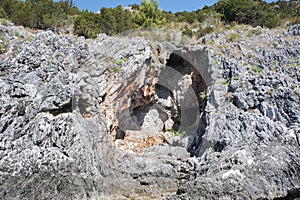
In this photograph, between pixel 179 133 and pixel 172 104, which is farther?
pixel 172 104

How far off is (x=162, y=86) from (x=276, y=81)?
7.97 metres

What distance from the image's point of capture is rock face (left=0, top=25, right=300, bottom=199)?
9.79 m

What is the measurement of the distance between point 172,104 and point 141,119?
100 inches

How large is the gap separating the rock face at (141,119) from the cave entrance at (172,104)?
0.11m

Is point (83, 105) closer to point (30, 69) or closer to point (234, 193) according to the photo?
point (30, 69)

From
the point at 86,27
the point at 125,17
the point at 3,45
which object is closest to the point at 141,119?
the point at 86,27

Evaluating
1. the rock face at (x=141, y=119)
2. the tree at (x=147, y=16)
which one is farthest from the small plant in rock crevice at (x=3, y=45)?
the tree at (x=147, y=16)

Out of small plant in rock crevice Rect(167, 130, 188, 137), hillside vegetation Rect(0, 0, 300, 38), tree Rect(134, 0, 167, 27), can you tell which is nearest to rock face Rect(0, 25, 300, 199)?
small plant in rock crevice Rect(167, 130, 188, 137)

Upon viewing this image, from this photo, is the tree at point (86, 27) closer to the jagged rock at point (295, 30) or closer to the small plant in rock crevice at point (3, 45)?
the small plant in rock crevice at point (3, 45)

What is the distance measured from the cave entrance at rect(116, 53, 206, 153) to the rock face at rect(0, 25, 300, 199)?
0.11m

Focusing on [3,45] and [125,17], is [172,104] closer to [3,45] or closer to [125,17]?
[125,17]

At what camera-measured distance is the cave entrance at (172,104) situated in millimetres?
18609

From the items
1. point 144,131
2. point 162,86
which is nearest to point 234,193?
point 144,131

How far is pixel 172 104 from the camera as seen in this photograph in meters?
19.6
